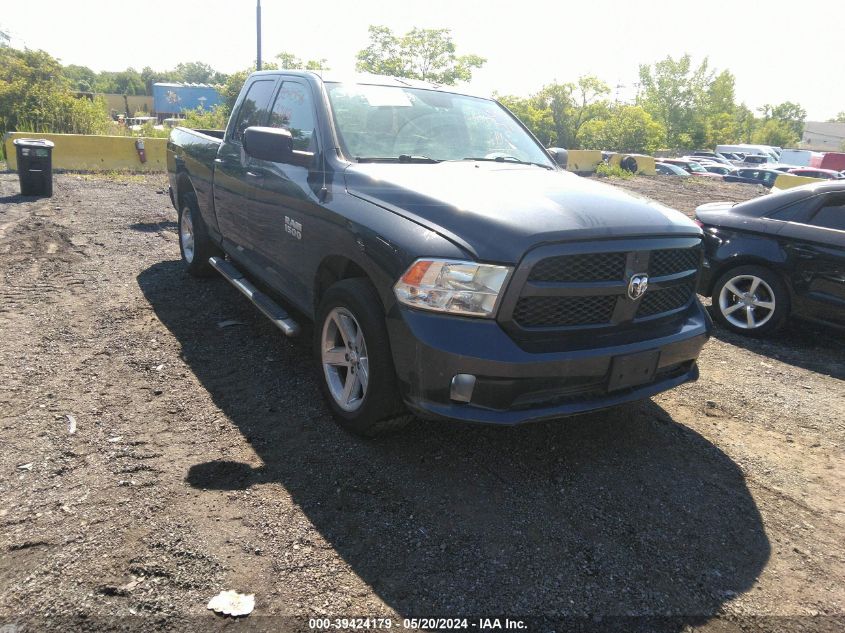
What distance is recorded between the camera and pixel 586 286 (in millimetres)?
2877

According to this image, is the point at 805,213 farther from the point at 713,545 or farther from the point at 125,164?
the point at 125,164

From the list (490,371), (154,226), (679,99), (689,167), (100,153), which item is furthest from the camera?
(679,99)

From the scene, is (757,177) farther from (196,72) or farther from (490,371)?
(196,72)

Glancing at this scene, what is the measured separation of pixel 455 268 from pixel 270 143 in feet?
5.31

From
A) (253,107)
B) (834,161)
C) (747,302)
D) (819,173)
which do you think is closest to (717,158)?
(834,161)

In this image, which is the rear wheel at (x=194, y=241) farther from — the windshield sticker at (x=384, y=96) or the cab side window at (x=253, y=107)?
the windshield sticker at (x=384, y=96)

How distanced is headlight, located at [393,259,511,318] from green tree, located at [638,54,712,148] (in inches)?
3175

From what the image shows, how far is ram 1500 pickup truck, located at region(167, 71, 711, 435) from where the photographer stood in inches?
109

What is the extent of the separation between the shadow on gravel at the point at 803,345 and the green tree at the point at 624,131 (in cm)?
4836

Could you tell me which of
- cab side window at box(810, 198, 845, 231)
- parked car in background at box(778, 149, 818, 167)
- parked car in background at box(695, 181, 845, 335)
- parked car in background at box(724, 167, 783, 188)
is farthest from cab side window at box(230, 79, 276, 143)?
parked car in background at box(778, 149, 818, 167)

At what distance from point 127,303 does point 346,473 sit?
3585 mm

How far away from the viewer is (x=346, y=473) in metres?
3.15

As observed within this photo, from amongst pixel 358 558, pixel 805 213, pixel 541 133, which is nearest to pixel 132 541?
pixel 358 558

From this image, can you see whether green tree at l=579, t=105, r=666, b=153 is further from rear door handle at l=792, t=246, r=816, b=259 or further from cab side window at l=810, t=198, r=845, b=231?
rear door handle at l=792, t=246, r=816, b=259
